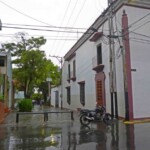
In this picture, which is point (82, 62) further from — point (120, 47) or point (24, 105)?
point (120, 47)

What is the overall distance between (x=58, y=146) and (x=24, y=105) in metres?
19.7

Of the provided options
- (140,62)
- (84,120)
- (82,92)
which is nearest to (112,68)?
(140,62)

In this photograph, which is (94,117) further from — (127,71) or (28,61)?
(28,61)

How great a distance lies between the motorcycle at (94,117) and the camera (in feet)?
56.4

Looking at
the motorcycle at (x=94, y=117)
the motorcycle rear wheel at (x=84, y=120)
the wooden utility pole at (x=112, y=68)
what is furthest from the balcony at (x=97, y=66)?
the motorcycle rear wheel at (x=84, y=120)

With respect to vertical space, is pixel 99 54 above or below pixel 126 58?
above

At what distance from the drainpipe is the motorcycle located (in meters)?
1.35

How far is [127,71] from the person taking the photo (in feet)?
60.3

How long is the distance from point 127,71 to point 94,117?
3867mm

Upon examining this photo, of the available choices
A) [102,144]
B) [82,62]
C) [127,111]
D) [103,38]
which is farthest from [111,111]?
[82,62]

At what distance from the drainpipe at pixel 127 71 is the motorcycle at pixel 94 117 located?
4.44 feet

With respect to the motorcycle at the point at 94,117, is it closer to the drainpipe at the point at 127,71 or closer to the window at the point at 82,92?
the drainpipe at the point at 127,71

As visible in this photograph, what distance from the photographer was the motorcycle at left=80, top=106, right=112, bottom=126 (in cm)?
1720

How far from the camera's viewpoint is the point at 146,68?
19328mm
